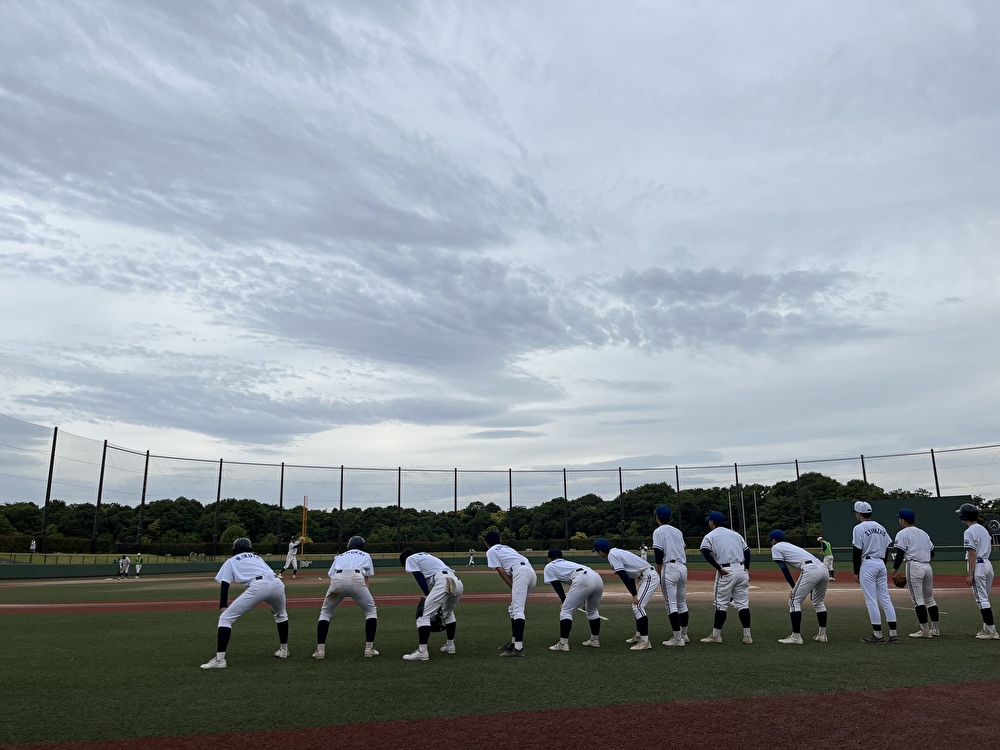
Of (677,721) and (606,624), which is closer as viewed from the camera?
(677,721)

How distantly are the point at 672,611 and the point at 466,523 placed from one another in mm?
56526

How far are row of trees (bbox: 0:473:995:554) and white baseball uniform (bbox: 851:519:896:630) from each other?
43628mm

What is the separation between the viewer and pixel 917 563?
1044 cm

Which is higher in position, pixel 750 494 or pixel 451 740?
pixel 750 494

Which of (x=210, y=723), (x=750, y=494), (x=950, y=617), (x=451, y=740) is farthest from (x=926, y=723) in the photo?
(x=750, y=494)

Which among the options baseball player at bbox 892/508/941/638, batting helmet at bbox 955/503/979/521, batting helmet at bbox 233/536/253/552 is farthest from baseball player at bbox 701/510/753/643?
batting helmet at bbox 233/536/253/552

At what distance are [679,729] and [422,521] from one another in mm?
54879

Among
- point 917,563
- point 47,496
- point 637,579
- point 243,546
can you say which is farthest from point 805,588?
point 47,496

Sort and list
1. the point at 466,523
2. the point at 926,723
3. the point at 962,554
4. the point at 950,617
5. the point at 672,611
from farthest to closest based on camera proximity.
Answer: the point at 466,523
the point at 962,554
the point at 950,617
the point at 672,611
the point at 926,723

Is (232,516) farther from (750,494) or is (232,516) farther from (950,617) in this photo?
(950,617)

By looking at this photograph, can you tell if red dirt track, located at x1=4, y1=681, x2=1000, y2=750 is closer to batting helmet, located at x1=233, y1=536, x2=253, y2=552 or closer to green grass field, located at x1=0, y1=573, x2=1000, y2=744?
green grass field, located at x1=0, y1=573, x2=1000, y2=744

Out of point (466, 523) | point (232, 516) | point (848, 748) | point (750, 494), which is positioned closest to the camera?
point (848, 748)

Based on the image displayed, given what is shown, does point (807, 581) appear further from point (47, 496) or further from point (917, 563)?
point (47, 496)

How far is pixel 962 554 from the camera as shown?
38.5 m
